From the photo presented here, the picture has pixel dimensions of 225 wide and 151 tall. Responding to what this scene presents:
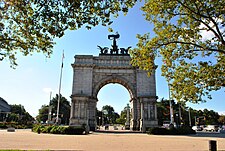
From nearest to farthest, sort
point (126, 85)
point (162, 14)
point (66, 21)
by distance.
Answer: point (66, 21) < point (162, 14) < point (126, 85)

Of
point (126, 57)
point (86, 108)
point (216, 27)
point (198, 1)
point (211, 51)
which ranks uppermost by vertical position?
point (126, 57)

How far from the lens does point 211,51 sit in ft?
41.1

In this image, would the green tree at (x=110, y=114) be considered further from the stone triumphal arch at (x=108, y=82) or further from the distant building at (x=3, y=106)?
the stone triumphal arch at (x=108, y=82)

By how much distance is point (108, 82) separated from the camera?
41.3 meters

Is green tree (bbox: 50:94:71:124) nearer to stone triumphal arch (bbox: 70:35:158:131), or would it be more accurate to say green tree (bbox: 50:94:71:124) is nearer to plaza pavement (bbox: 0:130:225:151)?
stone triumphal arch (bbox: 70:35:158:131)

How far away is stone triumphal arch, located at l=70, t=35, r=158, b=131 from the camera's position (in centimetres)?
3709

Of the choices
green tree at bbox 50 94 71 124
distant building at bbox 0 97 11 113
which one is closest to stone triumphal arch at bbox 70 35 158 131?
green tree at bbox 50 94 71 124

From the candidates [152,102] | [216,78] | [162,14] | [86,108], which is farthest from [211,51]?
[86,108]

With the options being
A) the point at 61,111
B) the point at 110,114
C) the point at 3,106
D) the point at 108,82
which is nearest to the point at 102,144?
the point at 108,82

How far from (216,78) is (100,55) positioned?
30.9m

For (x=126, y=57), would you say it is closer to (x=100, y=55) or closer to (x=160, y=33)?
(x=100, y=55)

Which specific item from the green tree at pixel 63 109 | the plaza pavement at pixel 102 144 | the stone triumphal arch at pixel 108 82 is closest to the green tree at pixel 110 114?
the green tree at pixel 63 109

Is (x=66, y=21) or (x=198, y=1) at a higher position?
(x=198, y=1)

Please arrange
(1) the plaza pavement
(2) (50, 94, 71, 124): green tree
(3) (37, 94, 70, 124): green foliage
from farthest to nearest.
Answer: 1. (3) (37, 94, 70, 124): green foliage
2. (2) (50, 94, 71, 124): green tree
3. (1) the plaza pavement
